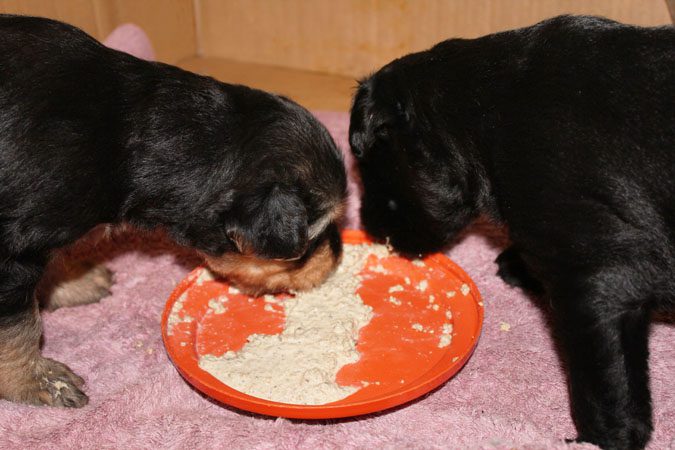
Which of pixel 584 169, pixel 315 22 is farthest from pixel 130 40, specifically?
pixel 584 169

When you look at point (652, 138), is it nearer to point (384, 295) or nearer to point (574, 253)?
point (574, 253)

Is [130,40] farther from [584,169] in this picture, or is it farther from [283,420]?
[584,169]

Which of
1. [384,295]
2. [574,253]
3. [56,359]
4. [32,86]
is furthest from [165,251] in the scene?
[574,253]

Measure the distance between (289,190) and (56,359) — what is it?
164 cm

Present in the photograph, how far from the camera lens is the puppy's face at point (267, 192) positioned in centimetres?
341

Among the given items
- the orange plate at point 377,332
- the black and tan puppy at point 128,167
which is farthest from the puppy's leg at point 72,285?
the black and tan puppy at point 128,167

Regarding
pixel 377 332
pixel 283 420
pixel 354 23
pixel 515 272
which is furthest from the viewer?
pixel 354 23

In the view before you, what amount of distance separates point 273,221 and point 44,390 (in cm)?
142

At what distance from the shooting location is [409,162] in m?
3.89

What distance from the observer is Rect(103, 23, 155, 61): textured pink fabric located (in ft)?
20.8

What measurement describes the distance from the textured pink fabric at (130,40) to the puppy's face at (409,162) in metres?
3.00

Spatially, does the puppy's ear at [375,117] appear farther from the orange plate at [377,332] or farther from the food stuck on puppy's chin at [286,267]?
the orange plate at [377,332]

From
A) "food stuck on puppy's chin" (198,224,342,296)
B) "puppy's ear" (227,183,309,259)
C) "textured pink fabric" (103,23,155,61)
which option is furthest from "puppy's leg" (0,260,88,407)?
"textured pink fabric" (103,23,155,61)

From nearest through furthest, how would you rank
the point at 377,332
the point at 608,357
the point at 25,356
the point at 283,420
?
the point at 608,357, the point at 283,420, the point at 25,356, the point at 377,332
